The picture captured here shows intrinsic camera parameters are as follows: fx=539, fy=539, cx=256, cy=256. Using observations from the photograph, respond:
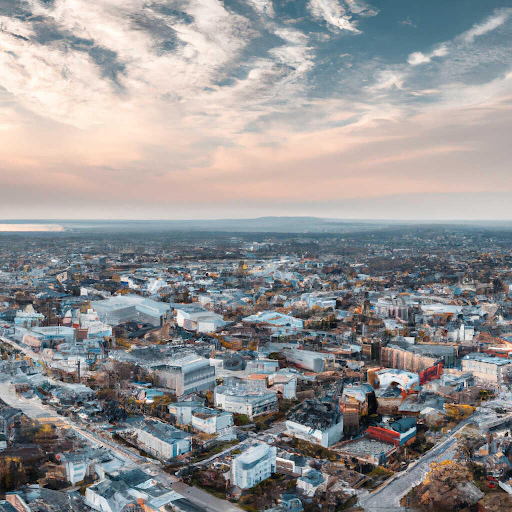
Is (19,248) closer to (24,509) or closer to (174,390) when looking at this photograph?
(174,390)

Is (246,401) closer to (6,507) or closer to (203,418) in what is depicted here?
(203,418)

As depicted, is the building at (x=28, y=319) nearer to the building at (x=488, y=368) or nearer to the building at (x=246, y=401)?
the building at (x=246, y=401)

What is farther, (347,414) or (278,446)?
(347,414)

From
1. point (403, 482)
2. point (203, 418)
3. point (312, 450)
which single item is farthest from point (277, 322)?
point (403, 482)

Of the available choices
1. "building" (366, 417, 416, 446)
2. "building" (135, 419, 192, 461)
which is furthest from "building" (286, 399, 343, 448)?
"building" (135, 419, 192, 461)

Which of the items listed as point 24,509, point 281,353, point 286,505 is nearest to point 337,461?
point 286,505

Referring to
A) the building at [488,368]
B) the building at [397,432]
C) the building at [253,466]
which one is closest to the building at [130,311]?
the building at [488,368]
